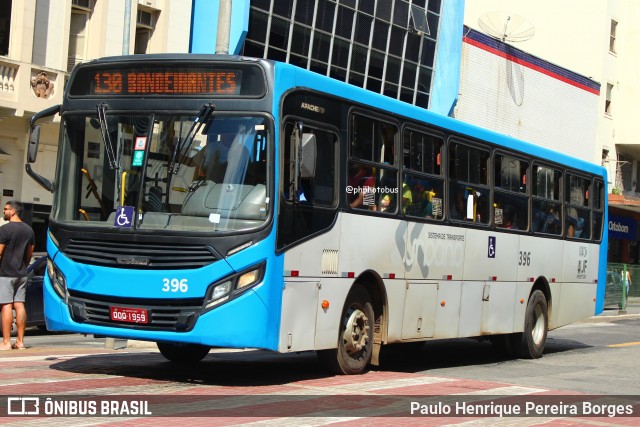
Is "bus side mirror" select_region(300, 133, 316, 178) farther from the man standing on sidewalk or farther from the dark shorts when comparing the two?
the dark shorts

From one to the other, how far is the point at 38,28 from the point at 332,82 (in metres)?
17.4

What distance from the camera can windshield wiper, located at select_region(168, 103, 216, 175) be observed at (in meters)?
10.7

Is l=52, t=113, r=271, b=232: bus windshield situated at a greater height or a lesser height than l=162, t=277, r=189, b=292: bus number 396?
greater

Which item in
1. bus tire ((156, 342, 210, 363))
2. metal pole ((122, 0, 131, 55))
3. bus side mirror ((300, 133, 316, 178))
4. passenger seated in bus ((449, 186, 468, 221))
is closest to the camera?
bus side mirror ((300, 133, 316, 178))

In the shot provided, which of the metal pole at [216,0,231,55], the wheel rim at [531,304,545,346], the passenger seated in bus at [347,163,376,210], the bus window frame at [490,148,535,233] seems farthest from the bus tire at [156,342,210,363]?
the wheel rim at [531,304,545,346]

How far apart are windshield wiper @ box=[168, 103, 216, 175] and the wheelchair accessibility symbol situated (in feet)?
1.89

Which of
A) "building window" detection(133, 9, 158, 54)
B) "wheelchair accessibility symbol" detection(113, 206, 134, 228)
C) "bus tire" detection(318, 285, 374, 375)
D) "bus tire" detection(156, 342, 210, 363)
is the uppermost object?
"building window" detection(133, 9, 158, 54)

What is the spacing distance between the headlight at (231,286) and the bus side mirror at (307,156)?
1086 mm

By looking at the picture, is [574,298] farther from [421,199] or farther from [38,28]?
[38,28]

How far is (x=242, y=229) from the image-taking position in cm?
1044

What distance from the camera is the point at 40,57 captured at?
2745 cm

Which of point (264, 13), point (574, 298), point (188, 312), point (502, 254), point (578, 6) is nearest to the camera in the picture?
point (188, 312)

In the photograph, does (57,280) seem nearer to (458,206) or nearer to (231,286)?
(231,286)

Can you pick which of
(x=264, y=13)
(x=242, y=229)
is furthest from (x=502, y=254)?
(x=264, y=13)
